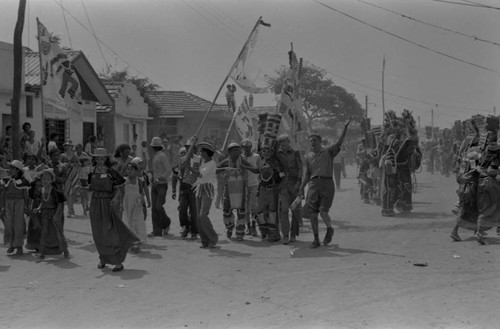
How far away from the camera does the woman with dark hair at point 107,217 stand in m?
8.59

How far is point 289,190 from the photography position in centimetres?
1079

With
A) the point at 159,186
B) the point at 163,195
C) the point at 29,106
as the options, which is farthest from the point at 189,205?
the point at 29,106

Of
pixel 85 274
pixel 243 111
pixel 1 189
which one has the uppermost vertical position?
pixel 243 111

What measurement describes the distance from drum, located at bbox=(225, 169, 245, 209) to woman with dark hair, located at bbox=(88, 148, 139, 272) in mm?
2542

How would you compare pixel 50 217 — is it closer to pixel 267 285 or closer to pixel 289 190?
pixel 289 190

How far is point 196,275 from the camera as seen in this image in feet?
26.3

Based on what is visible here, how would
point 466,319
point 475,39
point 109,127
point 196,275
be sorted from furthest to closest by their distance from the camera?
point 109,127 < point 475,39 < point 196,275 < point 466,319

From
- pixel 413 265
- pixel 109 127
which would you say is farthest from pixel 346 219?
pixel 109 127

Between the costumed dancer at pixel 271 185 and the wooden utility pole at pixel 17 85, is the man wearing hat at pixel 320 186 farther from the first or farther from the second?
the wooden utility pole at pixel 17 85

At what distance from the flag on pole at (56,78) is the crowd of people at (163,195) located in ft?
7.21

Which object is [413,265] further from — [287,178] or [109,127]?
[109,127]

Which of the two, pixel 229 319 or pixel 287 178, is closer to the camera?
pixel 229 319

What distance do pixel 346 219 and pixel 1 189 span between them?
7075 millimetres

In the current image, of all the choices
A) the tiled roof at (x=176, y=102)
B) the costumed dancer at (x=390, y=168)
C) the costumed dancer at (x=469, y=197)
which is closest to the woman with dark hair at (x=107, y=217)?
the costumed dancer at (x=469, y=197)
